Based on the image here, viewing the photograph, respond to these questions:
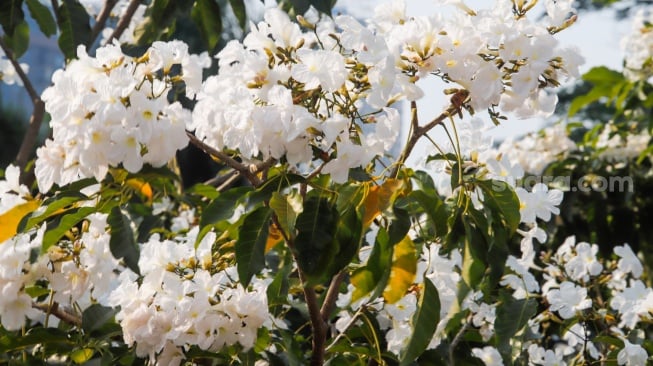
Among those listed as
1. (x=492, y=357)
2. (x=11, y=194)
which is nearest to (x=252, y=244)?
(x=11, y=194)

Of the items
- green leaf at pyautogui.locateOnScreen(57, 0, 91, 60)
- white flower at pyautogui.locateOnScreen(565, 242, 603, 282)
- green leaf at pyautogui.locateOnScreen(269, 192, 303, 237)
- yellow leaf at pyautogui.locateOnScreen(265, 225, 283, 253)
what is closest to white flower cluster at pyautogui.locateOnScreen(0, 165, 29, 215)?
yellow leaf at pyautogui.locateOnScreen(265, 225, 283, 253)

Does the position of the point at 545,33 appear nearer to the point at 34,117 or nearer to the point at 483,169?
the point at 483,169

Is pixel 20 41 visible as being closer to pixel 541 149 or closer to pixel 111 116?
pixel 111 116

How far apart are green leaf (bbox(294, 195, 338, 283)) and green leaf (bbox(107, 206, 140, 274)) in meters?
0.29

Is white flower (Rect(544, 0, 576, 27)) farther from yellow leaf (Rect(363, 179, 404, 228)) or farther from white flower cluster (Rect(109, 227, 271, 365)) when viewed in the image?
white flower cluster (Rect(109, 227, 271, 365))

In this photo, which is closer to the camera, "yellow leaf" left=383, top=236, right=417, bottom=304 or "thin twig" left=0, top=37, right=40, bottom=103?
"yellow leaf" left=383, top=236, right=417, bottom=304

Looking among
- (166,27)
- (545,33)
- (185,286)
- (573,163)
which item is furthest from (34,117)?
(573,163)

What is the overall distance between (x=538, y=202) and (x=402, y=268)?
28 cm

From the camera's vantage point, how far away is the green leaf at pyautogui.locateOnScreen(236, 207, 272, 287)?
1010 mm

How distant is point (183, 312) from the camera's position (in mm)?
1089

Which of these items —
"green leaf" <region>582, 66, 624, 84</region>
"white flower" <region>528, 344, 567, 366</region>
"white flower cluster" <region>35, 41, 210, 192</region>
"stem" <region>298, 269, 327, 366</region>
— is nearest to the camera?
"white flower cluster" <region>35, 41, 210, 192</region>

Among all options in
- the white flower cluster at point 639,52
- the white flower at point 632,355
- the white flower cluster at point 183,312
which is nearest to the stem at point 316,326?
the white flower cluster at point 183,312

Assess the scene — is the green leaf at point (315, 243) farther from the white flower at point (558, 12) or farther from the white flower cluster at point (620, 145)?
the white flower cluster at point (620, 145)

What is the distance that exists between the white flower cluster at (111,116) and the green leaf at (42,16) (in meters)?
1.06
